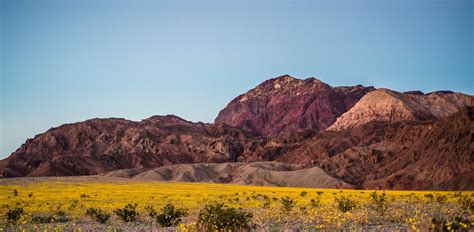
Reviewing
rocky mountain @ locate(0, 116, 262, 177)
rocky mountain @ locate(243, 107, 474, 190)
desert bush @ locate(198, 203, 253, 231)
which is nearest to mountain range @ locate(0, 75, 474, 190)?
rocky mountain @ locate(243, 107, 474, 190)

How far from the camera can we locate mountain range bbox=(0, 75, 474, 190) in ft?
285

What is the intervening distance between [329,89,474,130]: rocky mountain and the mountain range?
1.10ft

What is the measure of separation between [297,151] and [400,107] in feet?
120

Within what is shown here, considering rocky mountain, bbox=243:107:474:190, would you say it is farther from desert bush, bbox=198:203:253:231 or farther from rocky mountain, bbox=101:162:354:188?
desert bush, bbox=198:203:253:231

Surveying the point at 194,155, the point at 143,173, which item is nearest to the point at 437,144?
the point at 143,173

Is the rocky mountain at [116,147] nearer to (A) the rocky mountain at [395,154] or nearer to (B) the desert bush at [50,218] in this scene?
(A) the rocky mountain at [395,154]

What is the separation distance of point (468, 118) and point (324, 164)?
111 ft

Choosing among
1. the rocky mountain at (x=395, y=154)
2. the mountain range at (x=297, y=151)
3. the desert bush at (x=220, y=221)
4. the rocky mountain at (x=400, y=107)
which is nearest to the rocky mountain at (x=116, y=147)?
the mountain range at (x=297, y=151)

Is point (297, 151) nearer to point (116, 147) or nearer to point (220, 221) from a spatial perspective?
point (116, 147)

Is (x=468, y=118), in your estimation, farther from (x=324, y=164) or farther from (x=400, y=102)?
(x=400, y=102)

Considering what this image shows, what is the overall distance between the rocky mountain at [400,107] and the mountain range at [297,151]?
1.10 feet

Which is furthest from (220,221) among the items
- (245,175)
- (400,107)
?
(400,107)

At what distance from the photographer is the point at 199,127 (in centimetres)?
18500

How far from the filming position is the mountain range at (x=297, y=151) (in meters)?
87.0
